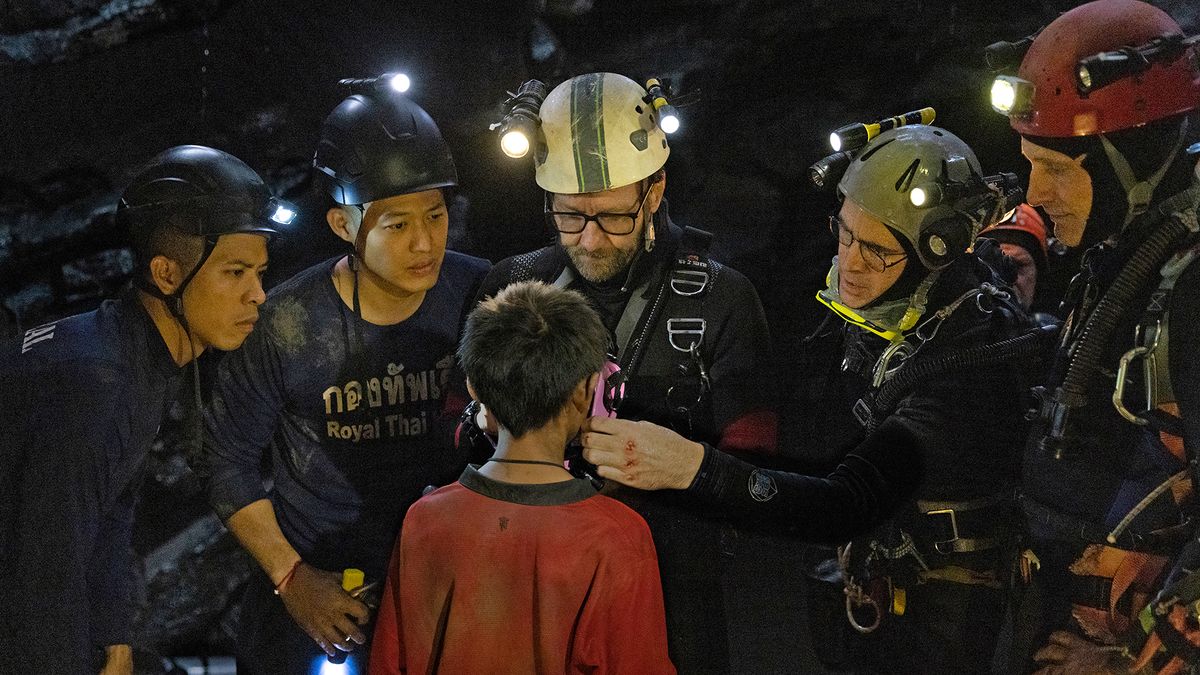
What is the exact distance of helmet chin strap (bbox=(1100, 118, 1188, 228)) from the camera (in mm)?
3734

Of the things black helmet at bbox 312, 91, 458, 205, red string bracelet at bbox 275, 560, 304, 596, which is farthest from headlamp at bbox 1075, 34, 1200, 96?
red string bracelet at bbox 275, 560, 304, 596

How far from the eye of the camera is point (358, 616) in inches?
170

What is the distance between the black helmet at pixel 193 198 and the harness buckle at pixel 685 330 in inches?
61.5

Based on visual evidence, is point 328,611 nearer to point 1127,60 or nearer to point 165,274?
point 165,274

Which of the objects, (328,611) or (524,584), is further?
(328,611)

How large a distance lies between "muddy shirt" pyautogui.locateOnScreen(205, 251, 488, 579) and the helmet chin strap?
7.88 ft

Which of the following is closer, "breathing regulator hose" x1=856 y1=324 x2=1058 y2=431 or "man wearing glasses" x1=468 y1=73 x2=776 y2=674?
"breathing regulator hose" x1=856 y1=324 x2=1058 y2=431

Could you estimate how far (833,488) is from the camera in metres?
4.09

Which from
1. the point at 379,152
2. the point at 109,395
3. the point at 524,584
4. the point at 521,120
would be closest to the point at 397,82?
the point at 379,152

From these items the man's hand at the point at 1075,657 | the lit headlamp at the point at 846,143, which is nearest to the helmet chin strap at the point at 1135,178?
the lit headlamp at the point at 846,143

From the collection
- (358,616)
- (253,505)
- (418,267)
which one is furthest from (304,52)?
(358,616)

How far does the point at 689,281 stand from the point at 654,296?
142 millimetres

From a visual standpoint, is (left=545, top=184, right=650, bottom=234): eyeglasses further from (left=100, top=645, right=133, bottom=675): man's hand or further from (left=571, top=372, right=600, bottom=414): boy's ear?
(left=100, top=645, right=133, bottom=675): man's hand

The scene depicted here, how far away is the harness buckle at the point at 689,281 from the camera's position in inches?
167
